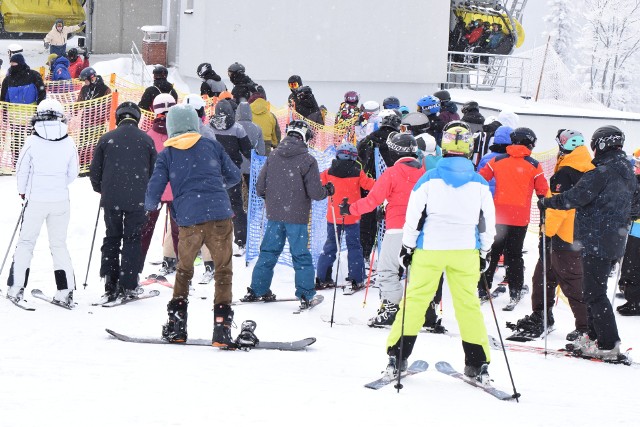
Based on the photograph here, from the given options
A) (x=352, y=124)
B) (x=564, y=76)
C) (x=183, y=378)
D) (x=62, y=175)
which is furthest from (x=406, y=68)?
(x=183, y=378)

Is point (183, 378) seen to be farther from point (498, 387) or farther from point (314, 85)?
point (314, 85)

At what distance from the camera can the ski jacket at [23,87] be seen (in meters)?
15.4

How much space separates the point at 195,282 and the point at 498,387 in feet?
14.6

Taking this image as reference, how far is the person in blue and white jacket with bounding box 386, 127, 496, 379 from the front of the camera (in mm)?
6699

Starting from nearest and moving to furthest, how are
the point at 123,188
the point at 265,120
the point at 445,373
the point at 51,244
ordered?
1. the point at 445,373
2. the point at 51,244
3. the point at 123,188
4. the point at 265,120

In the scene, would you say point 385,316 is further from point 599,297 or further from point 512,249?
point 599,297

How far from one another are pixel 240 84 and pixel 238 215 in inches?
134

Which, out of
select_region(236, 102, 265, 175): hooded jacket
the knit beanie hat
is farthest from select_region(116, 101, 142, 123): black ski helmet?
select_region(236, 102, 265, 175): hooded jacket

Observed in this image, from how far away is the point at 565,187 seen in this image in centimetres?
875

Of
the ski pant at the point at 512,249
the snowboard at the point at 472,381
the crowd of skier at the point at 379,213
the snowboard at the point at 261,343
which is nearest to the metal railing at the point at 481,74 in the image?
the crowd of skier at the point at 379,213

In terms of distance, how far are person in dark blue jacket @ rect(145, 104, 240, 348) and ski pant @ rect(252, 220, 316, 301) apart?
1876mm

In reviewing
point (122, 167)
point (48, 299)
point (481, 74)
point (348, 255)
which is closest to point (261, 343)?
point (122, 167)

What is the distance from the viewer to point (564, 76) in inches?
1172

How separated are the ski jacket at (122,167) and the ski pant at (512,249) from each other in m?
3.71
